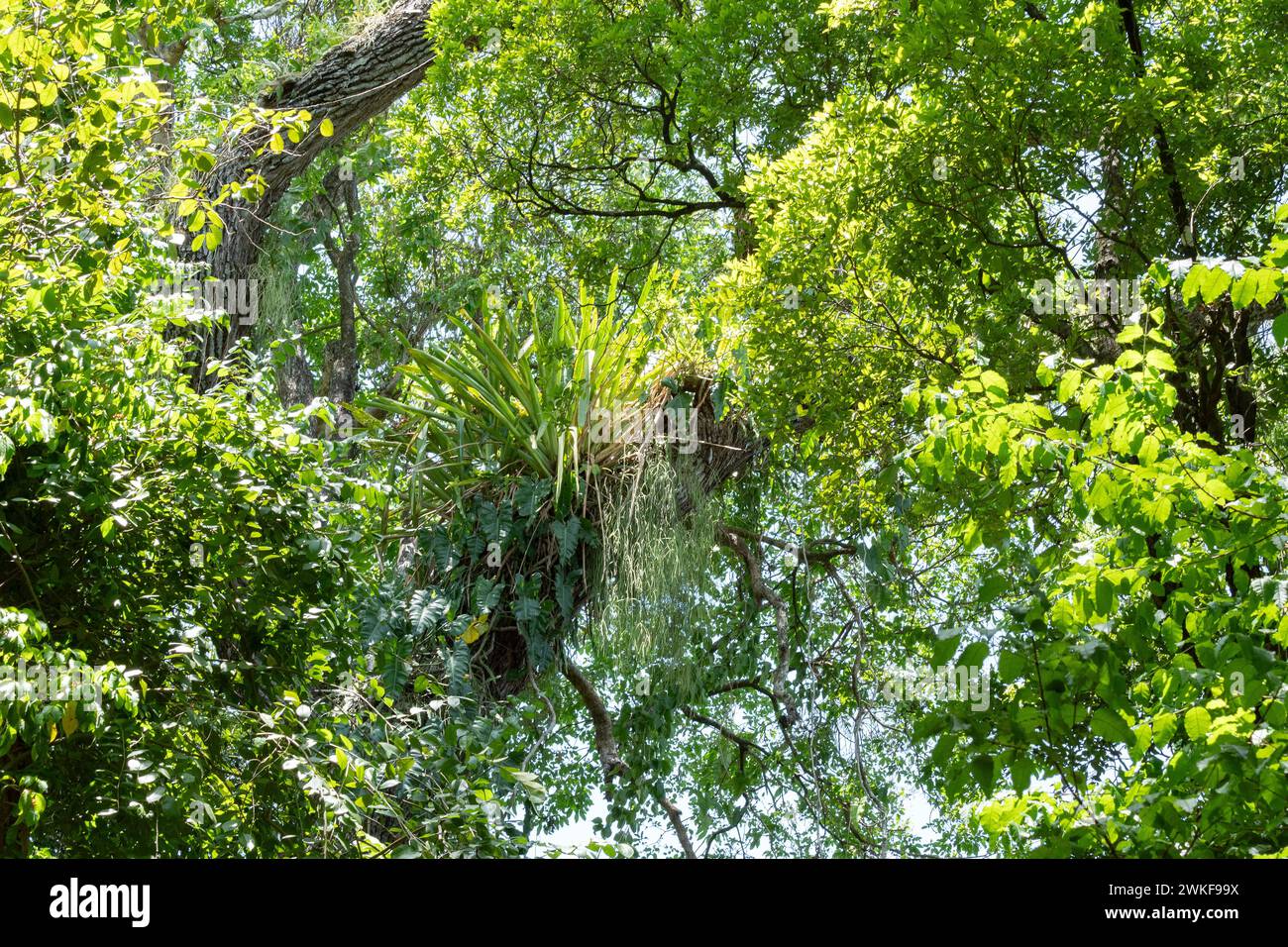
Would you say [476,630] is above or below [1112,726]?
above

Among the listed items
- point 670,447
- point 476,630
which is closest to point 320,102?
point 670,447

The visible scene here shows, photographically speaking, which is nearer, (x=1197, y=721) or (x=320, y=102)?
(x=1197, y=721)

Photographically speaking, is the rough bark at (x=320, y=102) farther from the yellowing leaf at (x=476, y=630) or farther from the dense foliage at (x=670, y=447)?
the yellowing leaf at (x=476, y=630)

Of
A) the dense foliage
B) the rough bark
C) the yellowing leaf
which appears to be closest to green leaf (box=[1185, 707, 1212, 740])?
the dense foliage

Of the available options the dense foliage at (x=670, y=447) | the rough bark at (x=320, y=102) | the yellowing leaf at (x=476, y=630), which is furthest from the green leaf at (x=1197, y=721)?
the rough bark at (x=320, y=102)

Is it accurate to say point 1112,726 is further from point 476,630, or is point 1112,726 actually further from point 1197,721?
point 476,630

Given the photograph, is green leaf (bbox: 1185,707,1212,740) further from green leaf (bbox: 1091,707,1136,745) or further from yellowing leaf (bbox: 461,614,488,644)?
yellowing leaf (bbox: 461,614,488,644)

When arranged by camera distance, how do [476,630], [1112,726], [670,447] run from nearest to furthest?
[1112,726]
[476,630]
[670,447]
